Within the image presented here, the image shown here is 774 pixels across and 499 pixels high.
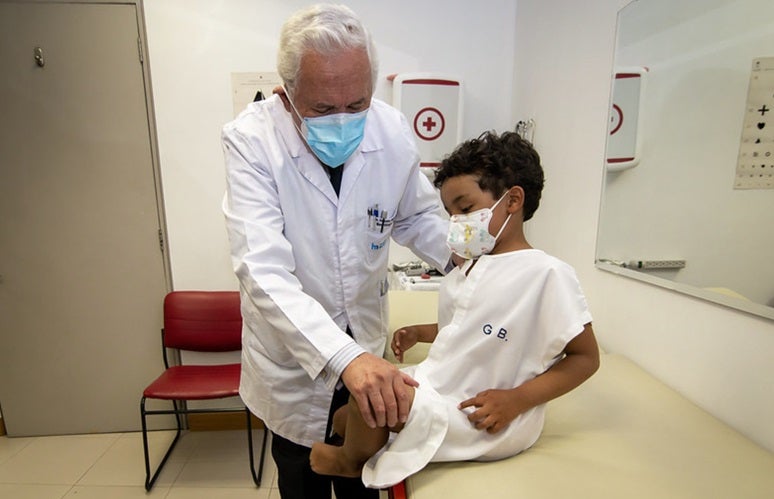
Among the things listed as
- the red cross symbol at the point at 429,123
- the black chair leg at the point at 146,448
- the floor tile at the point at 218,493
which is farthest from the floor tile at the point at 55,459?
the red cross symbol at the point at 429,123

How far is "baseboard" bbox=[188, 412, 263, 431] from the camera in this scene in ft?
7.32

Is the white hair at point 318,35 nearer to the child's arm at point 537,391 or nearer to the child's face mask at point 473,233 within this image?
the child's face mask at point 473,233

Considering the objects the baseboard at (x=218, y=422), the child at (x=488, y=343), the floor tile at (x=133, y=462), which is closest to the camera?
the child at (x=488, y=343)

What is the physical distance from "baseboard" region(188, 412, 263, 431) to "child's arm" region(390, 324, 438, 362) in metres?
1.54

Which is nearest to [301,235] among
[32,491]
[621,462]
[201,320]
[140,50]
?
[621,462]

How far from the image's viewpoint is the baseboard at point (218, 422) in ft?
7.32

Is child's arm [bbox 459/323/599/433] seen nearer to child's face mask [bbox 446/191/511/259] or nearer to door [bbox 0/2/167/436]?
child's face mask [bbox 446/191/511/259]

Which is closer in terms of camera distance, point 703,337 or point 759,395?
point 759,395

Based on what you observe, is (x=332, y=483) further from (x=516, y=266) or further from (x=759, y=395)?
(x=759, y=395)

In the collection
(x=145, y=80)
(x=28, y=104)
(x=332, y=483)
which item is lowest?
(x=332, y=483)

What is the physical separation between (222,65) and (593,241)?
1.95 meters

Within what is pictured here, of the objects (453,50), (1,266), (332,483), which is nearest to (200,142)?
(1,266)

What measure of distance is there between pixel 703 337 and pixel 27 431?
3.23 m

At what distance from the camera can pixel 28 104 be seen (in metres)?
1.90
